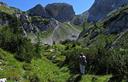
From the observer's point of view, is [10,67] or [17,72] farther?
[10,67]

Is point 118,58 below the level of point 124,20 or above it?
below

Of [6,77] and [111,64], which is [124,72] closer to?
[111,64]

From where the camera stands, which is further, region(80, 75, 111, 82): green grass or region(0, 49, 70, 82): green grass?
region(80, 75, 111, 82): green grass

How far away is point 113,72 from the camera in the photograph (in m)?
32.7

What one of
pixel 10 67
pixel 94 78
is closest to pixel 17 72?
pixel 10 67

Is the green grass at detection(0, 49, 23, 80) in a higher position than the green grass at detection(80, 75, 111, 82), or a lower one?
higher

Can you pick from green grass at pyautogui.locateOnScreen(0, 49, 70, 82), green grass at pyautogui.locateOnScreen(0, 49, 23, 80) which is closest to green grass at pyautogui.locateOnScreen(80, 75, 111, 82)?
green grass at pyautogui.locateOnScreen(0, 49, 70, 82)

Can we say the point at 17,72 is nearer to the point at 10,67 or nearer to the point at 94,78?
the point at 10,67

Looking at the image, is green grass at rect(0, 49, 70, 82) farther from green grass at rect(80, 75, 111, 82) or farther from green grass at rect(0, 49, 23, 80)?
green grass at rect(80, 75, 111, 82)

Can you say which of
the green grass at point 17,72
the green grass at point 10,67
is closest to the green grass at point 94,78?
the green grass at point 17,72

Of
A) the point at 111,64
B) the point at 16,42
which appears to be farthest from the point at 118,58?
the point at 16,42

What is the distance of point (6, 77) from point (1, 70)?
2.23m

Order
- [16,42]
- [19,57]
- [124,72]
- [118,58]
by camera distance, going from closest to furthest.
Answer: [124,72], [118,58], [19,57], [16,42]

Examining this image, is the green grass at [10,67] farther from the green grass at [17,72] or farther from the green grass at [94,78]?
the green grass at [94,78]
